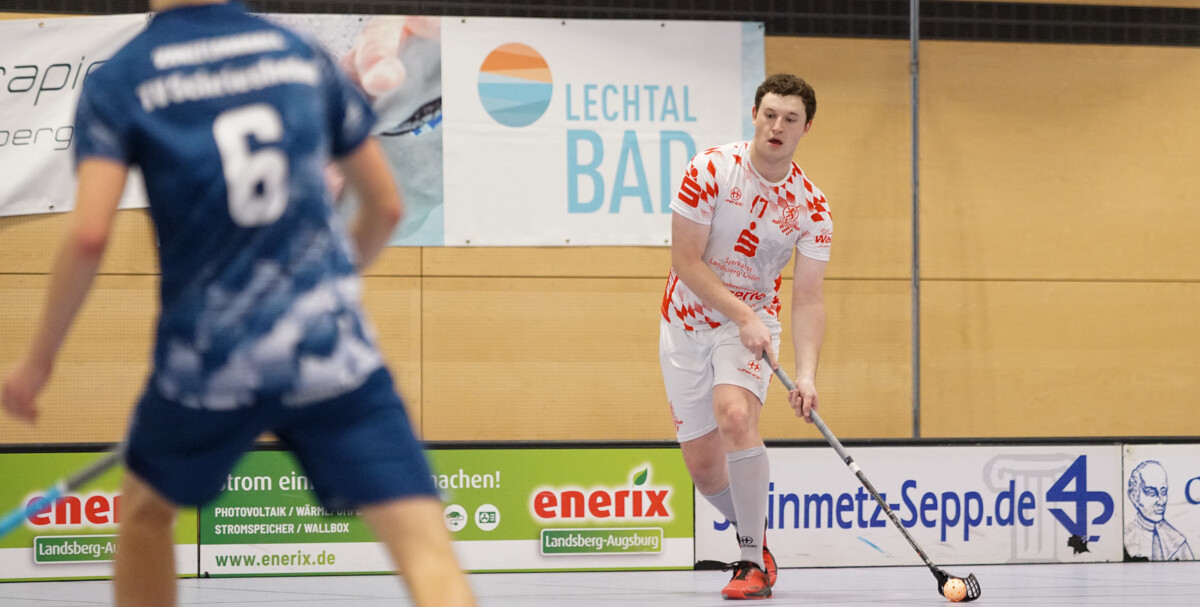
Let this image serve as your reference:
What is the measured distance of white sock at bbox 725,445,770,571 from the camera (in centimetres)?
414

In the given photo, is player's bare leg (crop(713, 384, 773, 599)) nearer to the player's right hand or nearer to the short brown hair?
the player's right hand

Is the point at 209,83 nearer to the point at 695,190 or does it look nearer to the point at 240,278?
the point at 240,278

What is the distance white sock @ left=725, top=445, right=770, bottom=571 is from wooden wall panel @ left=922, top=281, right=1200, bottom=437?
2.90 metres

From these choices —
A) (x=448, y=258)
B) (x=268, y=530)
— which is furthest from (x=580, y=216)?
(x=268, y=530)

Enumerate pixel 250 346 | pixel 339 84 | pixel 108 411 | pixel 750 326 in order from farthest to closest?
pixel 108 411 → pixel 750 326 → pixel 339 84 → pixel 250 346

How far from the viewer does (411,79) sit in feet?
21.0

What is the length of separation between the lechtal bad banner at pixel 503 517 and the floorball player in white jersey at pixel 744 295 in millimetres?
900

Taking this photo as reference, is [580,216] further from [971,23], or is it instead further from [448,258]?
[971,23]

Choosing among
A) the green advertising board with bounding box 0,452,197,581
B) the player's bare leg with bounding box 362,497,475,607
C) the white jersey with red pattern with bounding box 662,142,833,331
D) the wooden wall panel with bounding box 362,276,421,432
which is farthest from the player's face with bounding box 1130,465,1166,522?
the player's bare leg with bounding box 362,497,475,607

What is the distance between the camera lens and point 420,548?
1650 mm

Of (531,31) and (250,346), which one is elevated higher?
(531,31)

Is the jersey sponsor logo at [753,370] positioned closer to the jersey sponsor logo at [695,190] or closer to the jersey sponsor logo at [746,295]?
the jersey sponsor logo at [746,295]

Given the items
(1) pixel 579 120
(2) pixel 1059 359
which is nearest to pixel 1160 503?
(2) pixel 1059 359

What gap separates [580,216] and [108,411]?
251 centimetres
